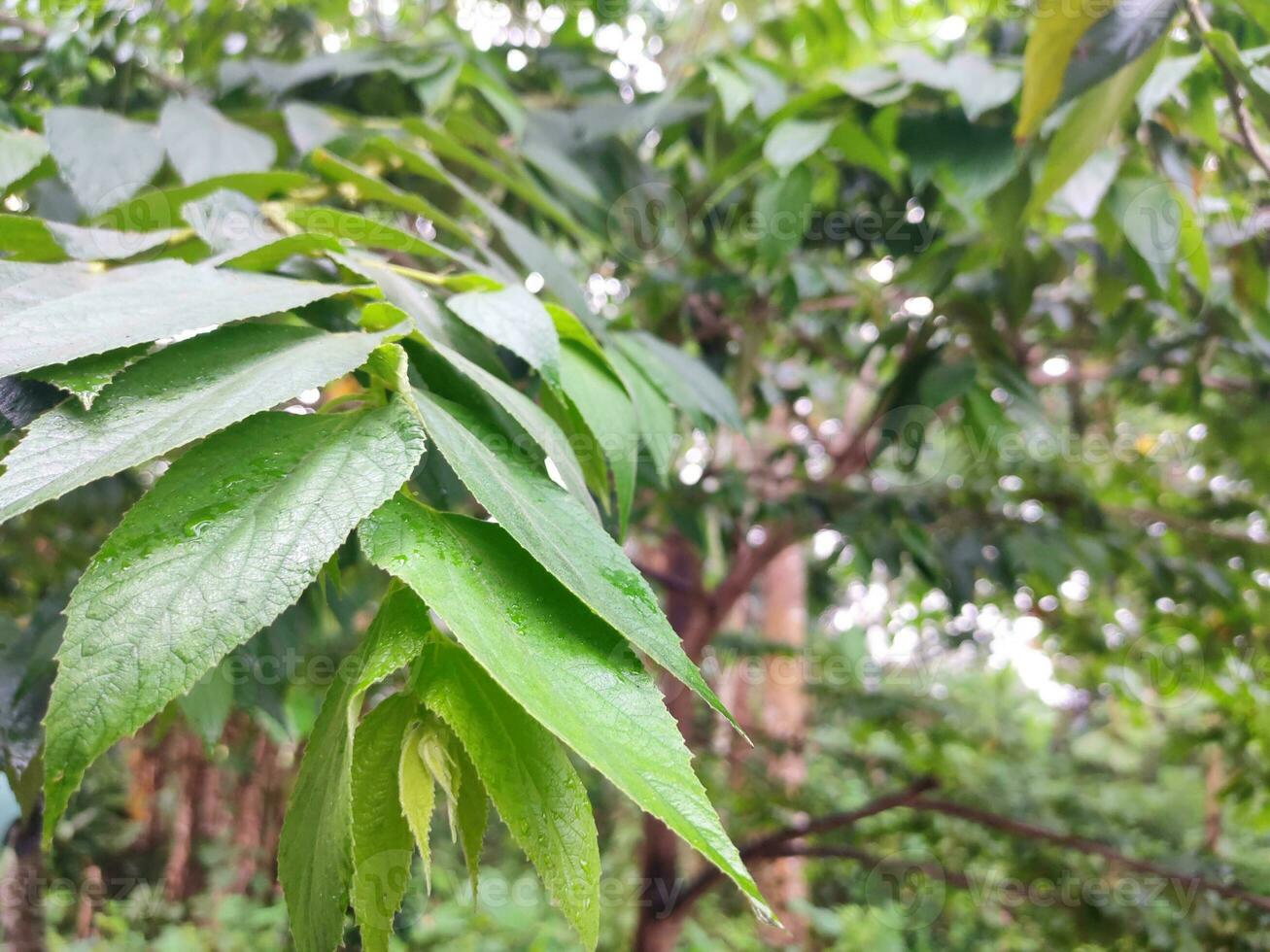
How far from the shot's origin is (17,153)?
428 mm

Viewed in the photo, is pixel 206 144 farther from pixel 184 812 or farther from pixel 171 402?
pixel 184 812

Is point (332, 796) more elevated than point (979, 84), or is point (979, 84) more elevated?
point (332, 796)

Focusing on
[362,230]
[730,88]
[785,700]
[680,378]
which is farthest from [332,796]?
[785,700]


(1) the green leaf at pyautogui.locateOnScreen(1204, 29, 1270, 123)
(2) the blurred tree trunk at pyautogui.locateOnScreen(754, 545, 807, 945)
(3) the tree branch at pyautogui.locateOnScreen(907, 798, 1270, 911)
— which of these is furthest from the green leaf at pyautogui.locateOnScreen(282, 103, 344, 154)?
(2) the blurred tree trunk at pyautogui.locateOnScreen(754, 545, 807, 945)

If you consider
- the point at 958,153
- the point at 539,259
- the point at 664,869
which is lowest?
the point at 664,869

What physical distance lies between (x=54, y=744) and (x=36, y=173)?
0.44 m

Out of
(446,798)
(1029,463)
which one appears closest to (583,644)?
(446,798)

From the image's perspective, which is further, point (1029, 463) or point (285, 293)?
point (1029, 463)

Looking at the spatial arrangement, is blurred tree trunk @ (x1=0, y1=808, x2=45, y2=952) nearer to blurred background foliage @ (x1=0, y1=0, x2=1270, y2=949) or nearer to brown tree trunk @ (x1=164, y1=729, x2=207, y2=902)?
blurred background foliage @ (x1=0, y1=0, x2=1270, y2=949)

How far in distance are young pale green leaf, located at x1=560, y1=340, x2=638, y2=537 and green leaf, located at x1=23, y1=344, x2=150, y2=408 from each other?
5.4 inches

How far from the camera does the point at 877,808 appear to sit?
0.96 meters

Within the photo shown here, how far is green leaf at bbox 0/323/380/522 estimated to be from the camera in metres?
0.21

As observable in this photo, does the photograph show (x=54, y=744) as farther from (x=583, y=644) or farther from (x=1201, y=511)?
(x=1201, y=511)

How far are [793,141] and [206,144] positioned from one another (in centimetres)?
36
